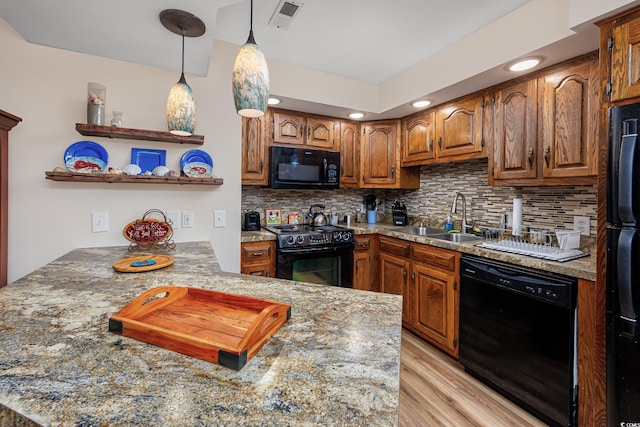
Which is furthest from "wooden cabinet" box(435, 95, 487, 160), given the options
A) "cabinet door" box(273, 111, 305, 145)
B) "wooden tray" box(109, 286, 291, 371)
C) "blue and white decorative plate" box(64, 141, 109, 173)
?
"blue and white decorative plate" box(64, 141, 109, 173)

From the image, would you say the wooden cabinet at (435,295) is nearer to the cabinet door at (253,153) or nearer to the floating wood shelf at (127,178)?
the cabinet door at (253,153)

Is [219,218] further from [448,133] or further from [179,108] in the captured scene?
[448,133]

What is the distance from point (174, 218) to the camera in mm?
2010

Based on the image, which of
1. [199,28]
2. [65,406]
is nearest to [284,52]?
[199,28]

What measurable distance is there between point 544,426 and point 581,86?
1.92m

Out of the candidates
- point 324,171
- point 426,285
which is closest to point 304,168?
point 324,171

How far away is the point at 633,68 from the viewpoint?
1.27 metres

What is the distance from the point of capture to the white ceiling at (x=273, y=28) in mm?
1358

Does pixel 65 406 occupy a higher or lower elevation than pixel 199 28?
lower

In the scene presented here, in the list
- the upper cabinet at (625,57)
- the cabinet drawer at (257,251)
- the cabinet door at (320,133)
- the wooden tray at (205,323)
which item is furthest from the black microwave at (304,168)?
the upper cabinet at (625,57)

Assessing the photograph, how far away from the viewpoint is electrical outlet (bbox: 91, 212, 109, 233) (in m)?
1.82

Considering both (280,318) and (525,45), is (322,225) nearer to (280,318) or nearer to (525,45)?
(525,45)

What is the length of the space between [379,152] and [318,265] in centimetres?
142

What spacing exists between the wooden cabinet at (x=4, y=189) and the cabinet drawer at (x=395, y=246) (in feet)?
8.66
